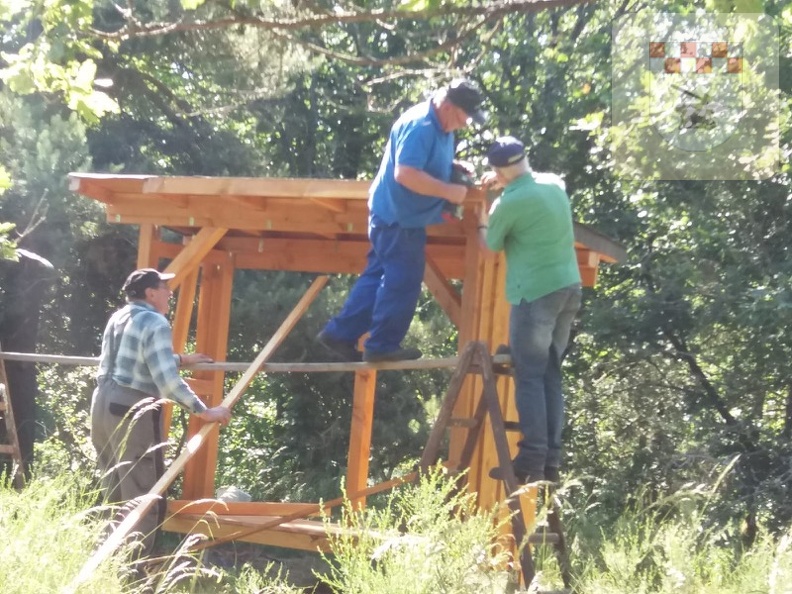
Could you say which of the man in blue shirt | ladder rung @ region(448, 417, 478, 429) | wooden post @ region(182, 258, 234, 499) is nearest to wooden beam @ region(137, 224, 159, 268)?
wooden post @ region(182, 258, 234, 499)

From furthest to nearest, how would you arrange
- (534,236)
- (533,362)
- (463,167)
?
1. (463,167)
2. (534,236)
3. (533,362)

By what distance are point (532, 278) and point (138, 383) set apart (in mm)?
2267

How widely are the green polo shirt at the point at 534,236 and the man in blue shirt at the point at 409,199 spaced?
36 cm

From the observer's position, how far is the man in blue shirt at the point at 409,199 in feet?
18.5

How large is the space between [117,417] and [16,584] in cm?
232

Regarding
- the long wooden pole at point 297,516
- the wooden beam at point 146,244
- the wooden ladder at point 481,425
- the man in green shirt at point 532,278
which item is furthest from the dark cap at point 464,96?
the wooden beam at point 146,244

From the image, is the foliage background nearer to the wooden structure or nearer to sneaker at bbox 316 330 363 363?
the wooden structure

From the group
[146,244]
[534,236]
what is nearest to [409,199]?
[534,236]

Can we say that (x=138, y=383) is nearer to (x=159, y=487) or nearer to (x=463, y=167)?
(x=159, y=487)

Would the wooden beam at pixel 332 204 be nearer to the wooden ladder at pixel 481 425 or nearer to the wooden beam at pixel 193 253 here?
the wooden beam at pixel 193 253

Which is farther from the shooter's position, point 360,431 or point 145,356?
point 360,431

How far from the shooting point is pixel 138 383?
583 cm

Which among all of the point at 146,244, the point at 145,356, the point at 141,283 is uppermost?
the point at 146,244

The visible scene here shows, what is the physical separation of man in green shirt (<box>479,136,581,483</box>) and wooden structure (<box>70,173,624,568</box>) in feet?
2.04
